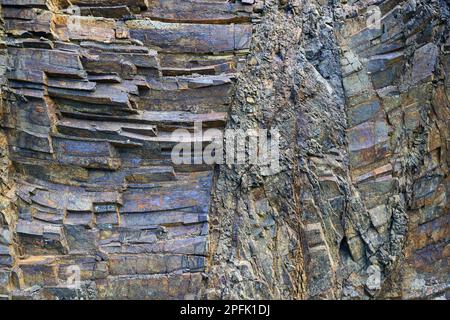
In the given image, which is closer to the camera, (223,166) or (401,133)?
(223,166)

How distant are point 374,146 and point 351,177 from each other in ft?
2.97

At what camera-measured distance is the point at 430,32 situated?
15.6m

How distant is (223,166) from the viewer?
14828mm

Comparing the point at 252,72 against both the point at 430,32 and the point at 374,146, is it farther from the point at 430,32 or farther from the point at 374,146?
the point at 430,32

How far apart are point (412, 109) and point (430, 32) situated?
1850mm

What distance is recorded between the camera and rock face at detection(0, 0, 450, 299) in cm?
1433

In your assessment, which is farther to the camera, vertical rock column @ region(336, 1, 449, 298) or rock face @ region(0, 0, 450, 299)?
vertical rock column @ region(336, 1, 449, 298)

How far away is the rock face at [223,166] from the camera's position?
47.0 feet

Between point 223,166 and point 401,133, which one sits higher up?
point 401,133

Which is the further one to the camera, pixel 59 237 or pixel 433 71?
pixel 433 71

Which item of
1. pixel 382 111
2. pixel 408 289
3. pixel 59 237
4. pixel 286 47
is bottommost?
pixel 408 289

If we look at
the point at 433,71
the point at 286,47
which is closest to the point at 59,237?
the point at 286,47

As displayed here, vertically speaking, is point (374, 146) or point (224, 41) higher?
point (224, 41)

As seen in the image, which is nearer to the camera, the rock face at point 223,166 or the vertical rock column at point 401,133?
the rock face at point 223,166
